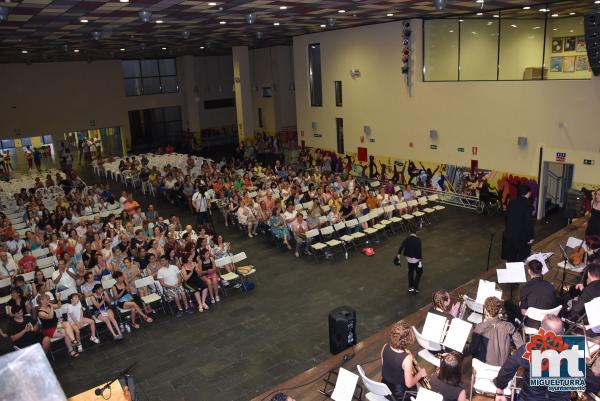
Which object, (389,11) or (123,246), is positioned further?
(389,11)

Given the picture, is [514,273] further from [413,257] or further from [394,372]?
[394,372]

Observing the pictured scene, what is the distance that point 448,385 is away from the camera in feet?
15.2

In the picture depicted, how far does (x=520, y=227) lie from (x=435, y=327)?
4.70m

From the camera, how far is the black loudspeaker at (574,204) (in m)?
13.6

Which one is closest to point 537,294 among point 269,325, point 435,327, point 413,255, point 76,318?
point 435,327

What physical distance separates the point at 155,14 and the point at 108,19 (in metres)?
1.32

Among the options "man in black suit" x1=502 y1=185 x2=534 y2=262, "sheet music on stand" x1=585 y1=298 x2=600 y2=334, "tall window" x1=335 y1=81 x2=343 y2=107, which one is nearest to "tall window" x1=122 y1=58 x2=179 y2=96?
"tall window" x1=335 y1=81 x2=343 y2=107

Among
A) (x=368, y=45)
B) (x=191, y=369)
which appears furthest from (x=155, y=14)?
(x=368, y=45)

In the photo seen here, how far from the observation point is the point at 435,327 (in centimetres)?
629

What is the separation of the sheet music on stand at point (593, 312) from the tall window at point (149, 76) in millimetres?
30486

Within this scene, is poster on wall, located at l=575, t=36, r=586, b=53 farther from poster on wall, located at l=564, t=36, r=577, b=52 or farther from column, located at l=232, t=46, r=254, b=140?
column, located at l=232, t=46, r=254, b=140

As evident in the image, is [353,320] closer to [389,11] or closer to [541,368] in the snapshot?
[541,368]

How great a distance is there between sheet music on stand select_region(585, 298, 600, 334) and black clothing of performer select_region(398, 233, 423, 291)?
Answer: 13.1ft

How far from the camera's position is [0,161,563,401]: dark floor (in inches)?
307
